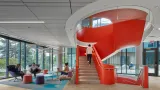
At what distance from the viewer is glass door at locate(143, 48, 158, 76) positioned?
17.6 m

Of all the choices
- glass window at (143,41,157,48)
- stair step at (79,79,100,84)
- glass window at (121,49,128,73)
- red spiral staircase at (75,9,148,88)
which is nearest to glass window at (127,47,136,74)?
glass window at (121,49,128,73)

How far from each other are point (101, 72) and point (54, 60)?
1607 centimetres

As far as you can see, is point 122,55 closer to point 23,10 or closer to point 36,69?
point 36,69

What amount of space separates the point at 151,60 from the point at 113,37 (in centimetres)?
564

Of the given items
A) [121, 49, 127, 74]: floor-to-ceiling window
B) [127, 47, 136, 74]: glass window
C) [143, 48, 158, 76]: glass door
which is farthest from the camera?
[121, 49, 127, 74]: floor-to-ceiling window

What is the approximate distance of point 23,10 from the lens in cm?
633

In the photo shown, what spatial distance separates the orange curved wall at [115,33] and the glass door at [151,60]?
453 cm

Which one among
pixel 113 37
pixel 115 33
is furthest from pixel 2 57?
pixel 115 33

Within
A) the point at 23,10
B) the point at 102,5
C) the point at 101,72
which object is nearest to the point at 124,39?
the point at 101,72

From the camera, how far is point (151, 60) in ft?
58.8

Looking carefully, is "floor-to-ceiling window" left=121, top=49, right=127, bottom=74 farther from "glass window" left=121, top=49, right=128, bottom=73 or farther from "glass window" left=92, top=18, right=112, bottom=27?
"glass window" left=92, top=18, right=112, bottom=27

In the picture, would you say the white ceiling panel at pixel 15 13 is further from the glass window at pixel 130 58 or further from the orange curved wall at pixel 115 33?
the glass window at pixel 130 58

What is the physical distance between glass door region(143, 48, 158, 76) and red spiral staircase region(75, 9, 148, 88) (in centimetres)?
440

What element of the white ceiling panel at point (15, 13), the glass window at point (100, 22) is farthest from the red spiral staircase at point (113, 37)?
the white ceiling panel at point (15, 13)
